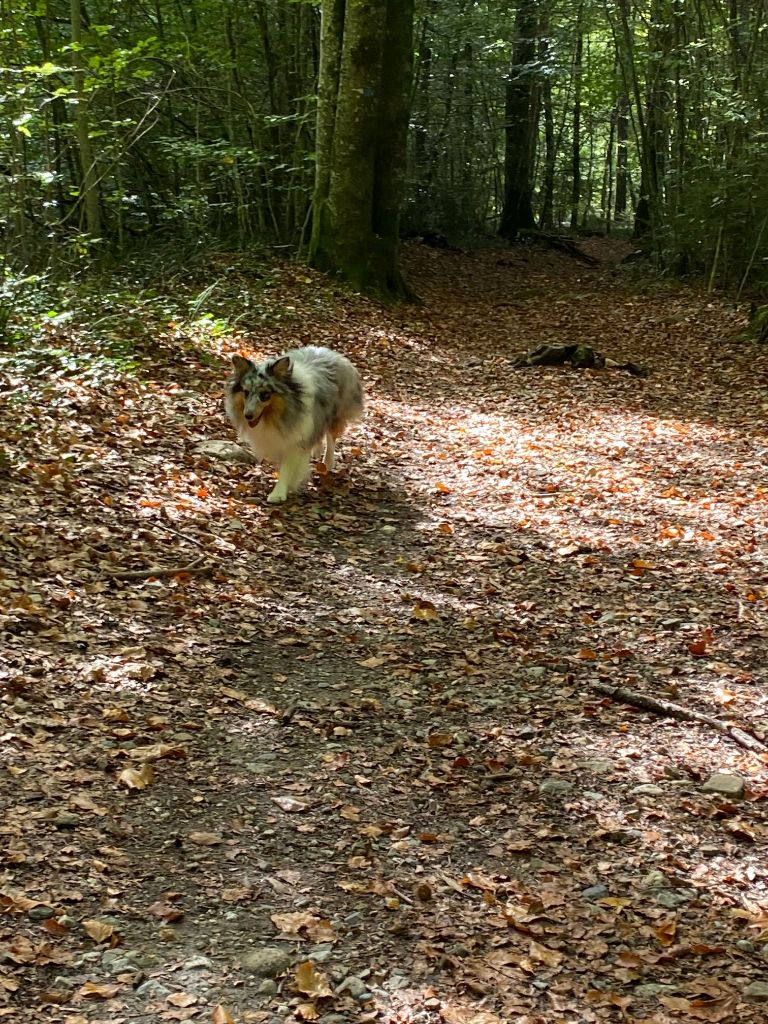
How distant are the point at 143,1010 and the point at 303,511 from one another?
5.00 metres

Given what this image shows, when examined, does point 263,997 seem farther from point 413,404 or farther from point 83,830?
point 413,404

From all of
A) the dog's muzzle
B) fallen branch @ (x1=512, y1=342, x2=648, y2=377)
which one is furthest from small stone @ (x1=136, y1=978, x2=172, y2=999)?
fallen branch @ (x1=512, y1=342, x2=648, y2=377)

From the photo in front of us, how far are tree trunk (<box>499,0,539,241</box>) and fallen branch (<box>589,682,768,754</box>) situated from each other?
71.6 ft

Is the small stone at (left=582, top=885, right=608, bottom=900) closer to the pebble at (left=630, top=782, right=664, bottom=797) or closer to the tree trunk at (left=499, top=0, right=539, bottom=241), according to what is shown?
the pebble at (left=630, top=782, right=664, bottom=797)

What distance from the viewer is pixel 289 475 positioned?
756 centimetres

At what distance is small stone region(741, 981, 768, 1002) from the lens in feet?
9.67

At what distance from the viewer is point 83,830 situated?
137 inches

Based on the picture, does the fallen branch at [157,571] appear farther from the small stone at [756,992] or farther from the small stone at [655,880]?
the small stone at [756,992]

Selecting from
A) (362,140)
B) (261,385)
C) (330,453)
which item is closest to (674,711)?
(261,385)

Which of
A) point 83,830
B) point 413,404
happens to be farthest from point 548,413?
point 83,830

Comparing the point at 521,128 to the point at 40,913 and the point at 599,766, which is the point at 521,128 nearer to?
the point at 599,766

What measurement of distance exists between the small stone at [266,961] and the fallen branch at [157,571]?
2927mm

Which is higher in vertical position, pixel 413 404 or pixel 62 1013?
pixel 62 1013

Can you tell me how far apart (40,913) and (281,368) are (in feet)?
16.1
